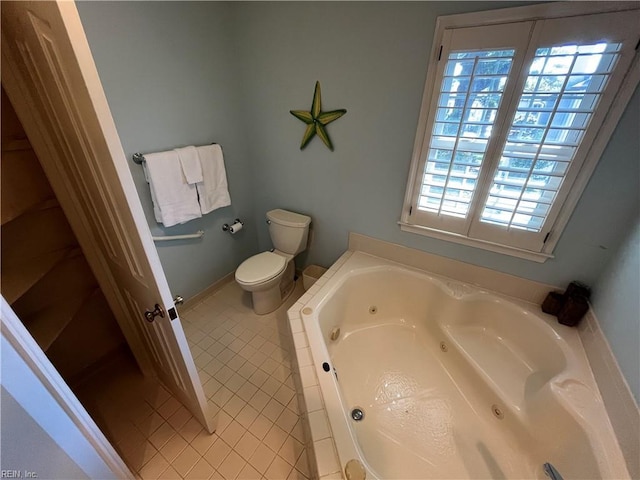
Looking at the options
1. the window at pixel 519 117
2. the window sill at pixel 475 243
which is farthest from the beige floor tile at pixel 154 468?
the window at pixel 519 117

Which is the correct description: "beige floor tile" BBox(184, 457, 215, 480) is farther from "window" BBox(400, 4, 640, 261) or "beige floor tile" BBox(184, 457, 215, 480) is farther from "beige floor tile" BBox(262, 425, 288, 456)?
"window" BBox(400, 4, 640, 261)

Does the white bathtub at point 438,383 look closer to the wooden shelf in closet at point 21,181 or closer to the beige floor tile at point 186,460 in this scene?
the beige floor tile at point 186,460

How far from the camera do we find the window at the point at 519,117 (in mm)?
1013

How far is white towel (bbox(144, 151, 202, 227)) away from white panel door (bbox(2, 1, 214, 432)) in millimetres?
536

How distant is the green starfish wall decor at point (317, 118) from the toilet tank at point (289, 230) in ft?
1.88

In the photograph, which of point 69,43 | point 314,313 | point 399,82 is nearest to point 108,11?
point 69,43

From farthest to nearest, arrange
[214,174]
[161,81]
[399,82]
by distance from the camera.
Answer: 1. [214,174]
2. [161,81]
3. [399,82]

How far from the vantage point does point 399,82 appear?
4.61ft

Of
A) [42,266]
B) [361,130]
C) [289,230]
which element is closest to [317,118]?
[361,130]

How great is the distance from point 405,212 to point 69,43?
61.8 inches

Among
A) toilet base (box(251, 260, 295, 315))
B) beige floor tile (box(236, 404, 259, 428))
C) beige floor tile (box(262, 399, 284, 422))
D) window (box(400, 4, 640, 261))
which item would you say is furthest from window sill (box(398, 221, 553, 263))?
beige floor tile (box(236, 404, 259, 428))

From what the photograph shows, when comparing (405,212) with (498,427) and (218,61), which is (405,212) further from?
(218,61)

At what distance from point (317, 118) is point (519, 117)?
1077 millimetres

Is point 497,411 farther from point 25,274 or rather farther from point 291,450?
point 25,274
